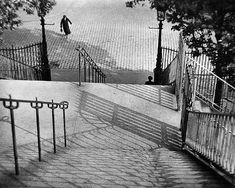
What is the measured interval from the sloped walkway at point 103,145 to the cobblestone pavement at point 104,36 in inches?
274

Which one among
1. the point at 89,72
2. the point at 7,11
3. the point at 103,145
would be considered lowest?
the point at 103,145

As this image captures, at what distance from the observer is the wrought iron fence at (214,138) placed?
4031 mm

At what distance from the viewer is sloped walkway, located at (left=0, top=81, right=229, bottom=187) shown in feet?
13.5

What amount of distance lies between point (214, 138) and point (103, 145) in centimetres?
248

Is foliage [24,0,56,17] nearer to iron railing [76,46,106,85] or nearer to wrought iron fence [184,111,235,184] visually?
iron railing [76,46,106,85]

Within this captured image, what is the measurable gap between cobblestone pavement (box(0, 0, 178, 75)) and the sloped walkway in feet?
22.9

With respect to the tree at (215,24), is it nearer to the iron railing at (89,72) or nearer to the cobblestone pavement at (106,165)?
the iron railing at (89,72)

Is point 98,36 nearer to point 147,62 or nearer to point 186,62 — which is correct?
point 147,62

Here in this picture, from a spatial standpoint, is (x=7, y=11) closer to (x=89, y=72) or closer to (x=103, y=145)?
(x=89, y=72)

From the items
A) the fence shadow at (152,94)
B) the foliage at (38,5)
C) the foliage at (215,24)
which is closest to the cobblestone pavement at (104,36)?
the foliage at (38,5)

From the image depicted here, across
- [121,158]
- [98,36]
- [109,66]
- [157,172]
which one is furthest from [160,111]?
[98,36]

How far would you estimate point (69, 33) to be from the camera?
18.3 metres

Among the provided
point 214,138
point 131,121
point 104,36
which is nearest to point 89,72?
point 131,121

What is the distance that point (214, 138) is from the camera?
464cm
